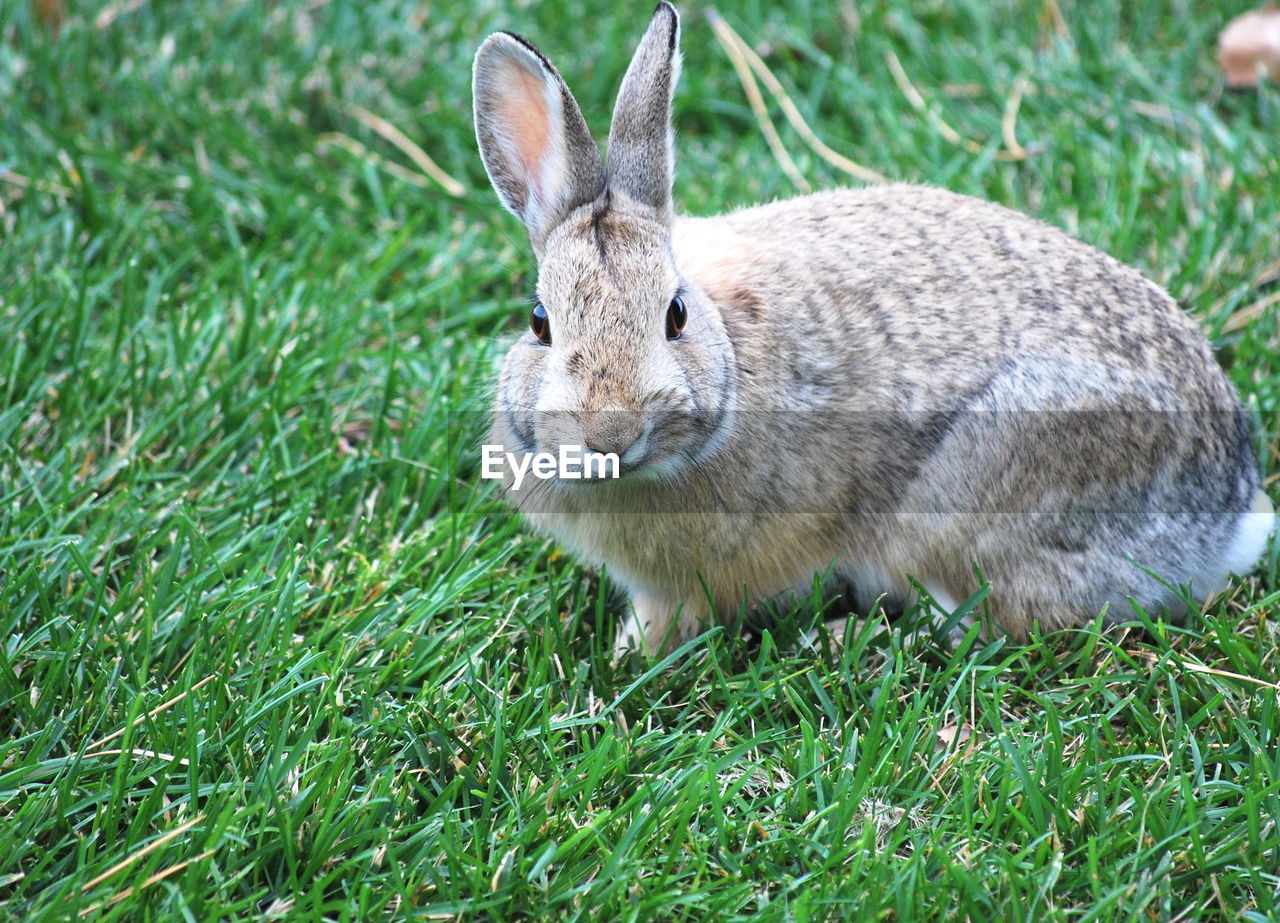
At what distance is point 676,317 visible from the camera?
3.39 meters

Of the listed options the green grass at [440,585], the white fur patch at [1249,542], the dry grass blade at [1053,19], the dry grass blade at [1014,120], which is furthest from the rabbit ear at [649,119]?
the dry grass blade at [1053,19]

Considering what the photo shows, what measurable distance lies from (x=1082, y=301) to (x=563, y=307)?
153 cm

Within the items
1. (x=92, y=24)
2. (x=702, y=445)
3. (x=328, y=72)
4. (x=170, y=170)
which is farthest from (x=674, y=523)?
(x=92, y=24)

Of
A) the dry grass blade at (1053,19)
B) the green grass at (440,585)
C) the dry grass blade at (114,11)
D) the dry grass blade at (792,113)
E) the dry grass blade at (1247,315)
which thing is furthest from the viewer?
the dry grass blade at (1053,19)

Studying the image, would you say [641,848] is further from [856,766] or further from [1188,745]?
[1188,745]

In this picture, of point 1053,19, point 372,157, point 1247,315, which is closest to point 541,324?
point 372,157

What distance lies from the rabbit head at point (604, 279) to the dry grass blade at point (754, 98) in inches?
72.7

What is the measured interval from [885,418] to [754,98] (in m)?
2.57

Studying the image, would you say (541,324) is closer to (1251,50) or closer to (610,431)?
(610,431)

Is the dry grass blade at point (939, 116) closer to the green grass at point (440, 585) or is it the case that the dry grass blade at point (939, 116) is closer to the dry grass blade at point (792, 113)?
the green grass at point (440, 585)

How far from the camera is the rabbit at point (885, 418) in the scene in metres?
3.60

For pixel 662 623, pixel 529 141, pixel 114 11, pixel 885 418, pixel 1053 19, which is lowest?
pixel 662 623

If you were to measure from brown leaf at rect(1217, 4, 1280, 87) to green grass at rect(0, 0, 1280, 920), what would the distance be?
10cm

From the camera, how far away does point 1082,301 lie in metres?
3.84
